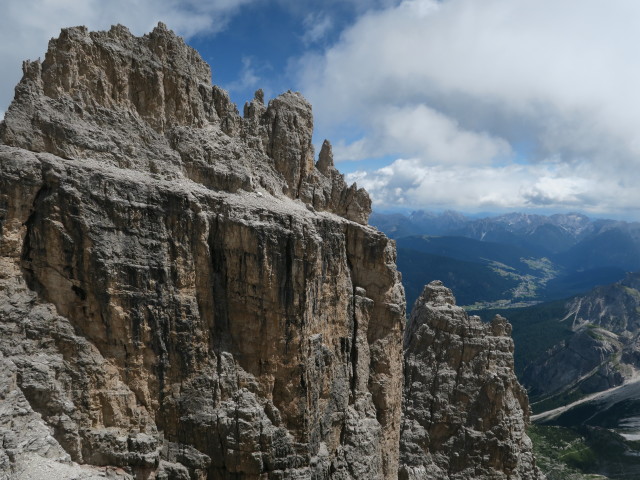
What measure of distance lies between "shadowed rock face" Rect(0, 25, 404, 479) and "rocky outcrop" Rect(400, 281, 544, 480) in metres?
19.5

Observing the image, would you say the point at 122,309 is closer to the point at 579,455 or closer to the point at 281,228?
the point at 281,228

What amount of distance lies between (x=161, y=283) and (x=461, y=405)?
151ft

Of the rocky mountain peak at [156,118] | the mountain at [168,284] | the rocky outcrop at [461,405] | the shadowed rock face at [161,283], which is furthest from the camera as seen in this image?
the rocky outcrop at [461,405]

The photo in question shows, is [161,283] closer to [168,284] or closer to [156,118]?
[168,284]

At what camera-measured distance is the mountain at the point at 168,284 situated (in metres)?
32.8

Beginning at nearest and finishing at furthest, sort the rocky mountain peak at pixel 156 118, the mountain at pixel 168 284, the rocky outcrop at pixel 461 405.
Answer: the mountain at pixel 168 284 < the rocky mountain peak at pixel 156 118 < the rocky outcrop at pixel 461 405

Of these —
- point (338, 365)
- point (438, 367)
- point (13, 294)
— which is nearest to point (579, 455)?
point (438, 367)

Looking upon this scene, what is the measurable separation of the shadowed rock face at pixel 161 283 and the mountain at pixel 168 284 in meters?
0.12

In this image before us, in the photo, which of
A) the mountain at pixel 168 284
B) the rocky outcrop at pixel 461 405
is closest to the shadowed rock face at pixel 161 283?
the mountain at pixel 168 284

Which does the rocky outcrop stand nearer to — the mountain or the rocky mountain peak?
the mountain

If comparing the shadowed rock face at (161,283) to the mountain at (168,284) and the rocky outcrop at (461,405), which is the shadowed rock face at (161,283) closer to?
the mountain at (168,284)

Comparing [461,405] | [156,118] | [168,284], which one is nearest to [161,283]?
[168,284]

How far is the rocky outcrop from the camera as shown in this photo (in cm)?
6150

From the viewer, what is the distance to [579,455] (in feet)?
518
